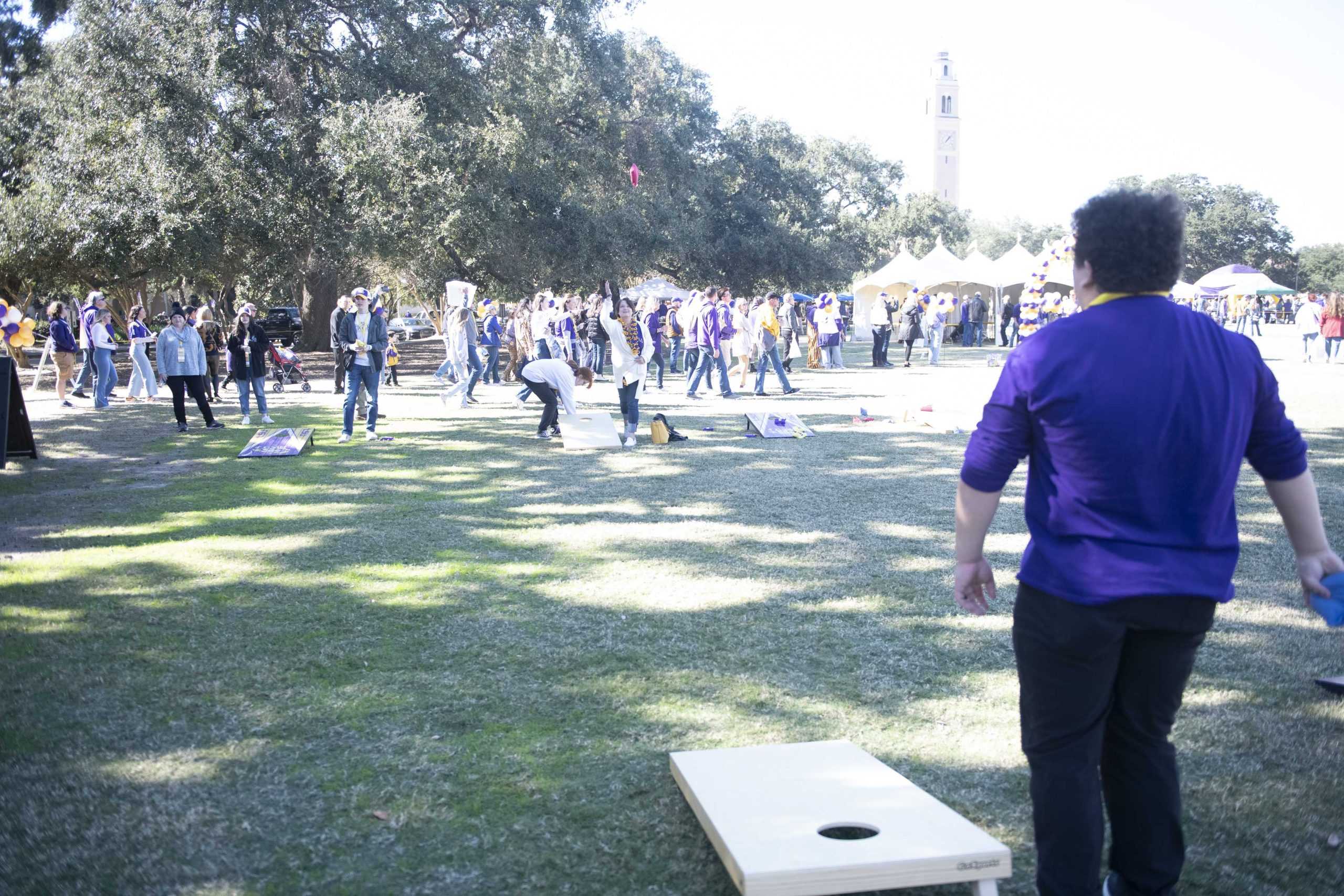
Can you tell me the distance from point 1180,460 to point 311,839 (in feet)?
9.39

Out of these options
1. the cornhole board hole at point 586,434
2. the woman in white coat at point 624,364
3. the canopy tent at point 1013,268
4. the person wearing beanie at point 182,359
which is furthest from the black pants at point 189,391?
the canopy tent at point 1013,268

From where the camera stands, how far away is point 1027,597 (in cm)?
263

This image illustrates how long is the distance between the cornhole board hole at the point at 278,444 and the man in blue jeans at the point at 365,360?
2.09 ft

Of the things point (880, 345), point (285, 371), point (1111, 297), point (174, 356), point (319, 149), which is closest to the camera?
point (1111, 297)

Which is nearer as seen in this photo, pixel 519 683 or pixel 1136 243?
pixel 1136 243

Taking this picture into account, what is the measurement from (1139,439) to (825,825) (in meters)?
1.43

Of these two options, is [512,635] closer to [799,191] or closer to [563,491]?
[563,491]

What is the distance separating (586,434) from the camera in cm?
1312

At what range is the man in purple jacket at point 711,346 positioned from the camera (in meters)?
18.5

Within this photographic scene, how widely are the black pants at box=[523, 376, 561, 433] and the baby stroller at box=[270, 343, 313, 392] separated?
10.3 meters

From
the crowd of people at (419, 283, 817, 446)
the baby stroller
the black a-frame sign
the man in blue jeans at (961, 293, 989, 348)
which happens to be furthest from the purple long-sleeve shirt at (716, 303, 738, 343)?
the man in blue jeans at (961, 293, 989, 348)

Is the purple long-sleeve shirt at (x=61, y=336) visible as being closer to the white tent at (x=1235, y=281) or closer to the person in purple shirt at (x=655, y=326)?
the person in purple shirt at (x=655, y=326)

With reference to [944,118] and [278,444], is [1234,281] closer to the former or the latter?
[278,444]

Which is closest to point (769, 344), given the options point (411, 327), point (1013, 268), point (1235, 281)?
point (1013, 268)
